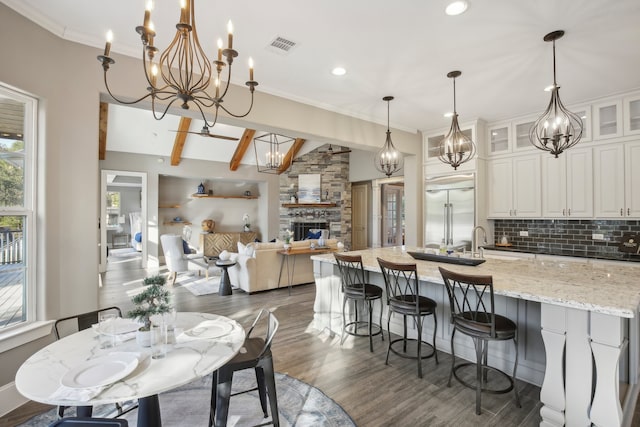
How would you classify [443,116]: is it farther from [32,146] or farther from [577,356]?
[32,146]

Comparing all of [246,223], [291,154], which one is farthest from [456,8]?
[246,223]

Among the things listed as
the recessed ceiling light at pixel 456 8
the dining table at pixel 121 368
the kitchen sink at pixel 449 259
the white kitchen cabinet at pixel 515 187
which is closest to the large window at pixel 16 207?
the dining table at pixel 121 368

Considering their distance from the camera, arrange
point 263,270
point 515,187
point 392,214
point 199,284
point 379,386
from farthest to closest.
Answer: point 392,214 → point 199,284 → point 263,270 → point 515,187 → point 379,386

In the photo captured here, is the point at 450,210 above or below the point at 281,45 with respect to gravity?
below

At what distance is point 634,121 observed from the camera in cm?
399

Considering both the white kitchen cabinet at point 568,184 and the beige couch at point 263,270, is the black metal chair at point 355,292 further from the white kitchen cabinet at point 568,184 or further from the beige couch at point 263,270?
the white kitchen cabinet at point 568,184

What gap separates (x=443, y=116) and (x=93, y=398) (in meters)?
5.28

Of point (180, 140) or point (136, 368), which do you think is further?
point (180, 140)

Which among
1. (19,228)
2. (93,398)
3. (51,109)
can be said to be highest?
(51,109)

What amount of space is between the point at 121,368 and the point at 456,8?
124 inches

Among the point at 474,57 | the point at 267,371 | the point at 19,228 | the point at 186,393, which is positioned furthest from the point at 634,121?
the point at 19,228

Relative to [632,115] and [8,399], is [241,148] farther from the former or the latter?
[632,115]

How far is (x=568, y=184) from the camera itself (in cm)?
446

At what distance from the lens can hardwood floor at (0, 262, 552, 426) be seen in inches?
85.0
